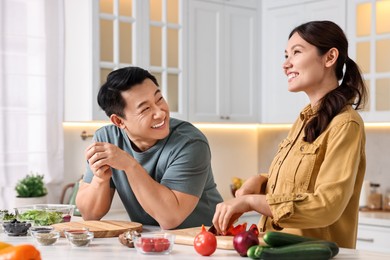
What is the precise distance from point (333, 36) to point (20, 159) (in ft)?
8.10

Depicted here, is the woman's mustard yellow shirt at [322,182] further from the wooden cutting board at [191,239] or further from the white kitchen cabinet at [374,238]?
the white kitchen cabinet at [374,238]

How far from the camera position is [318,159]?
2.15m

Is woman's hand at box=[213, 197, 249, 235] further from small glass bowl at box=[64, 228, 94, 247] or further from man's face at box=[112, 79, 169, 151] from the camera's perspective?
man's face at box=[112, 79, 169, 151]

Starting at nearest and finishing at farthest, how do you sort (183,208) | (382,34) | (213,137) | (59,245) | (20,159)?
(59,245)
(183,208)
(20,159)
(382,34)
(213,137)

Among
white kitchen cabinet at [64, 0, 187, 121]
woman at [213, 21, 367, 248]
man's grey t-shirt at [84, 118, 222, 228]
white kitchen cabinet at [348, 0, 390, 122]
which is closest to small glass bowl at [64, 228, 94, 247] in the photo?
woman at [213, 21, 367, 248]

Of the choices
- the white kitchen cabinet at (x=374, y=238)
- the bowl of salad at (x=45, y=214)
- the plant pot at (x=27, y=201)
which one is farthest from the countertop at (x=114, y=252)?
the white kitchen cabinet at (x=374, y=238)

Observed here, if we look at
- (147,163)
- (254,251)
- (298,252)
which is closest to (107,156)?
(147,163)

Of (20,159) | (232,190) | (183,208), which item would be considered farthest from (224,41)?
(183,208)

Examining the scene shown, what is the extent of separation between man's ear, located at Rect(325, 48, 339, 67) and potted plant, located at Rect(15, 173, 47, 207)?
2357mm

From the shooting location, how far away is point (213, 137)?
5418mm

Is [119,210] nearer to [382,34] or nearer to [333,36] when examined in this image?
[382,34]

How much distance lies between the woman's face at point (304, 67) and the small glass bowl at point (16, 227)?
1022 mm

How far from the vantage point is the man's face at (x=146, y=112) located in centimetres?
259

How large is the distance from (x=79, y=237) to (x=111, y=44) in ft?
7.66
